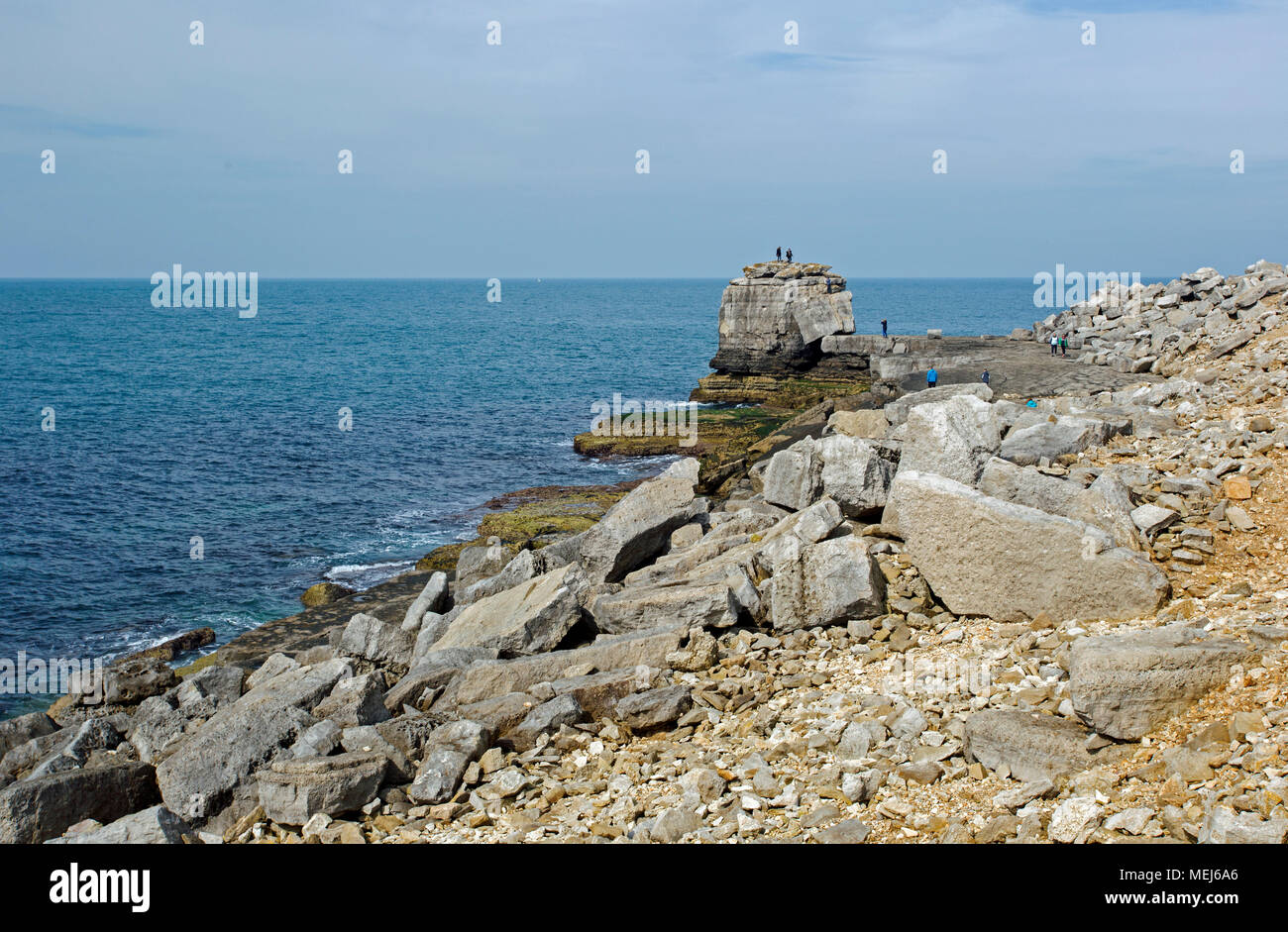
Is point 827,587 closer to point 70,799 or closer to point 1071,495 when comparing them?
point 1071,495

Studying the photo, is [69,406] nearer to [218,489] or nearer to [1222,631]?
[218,489]

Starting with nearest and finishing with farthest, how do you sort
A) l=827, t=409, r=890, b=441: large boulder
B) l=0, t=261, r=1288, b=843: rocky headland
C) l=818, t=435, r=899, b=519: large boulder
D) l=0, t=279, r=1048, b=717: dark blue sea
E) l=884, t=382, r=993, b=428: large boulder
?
l=0, t=261, r=1288, b=843: rocky headland < l=818, t=435, r=899, b=519: large boulder < l=884, t=382, r=993, b=428: large boulder < l=827, t=409, r=890, b=441: large boulder < l=0, t=279, r=1048, b=717: dark blue sea

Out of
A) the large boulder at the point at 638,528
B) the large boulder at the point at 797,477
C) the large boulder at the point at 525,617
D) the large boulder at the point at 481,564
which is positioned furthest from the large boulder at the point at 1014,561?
the large boulder at the point at 481,564

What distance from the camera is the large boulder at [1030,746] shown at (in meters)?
7.38

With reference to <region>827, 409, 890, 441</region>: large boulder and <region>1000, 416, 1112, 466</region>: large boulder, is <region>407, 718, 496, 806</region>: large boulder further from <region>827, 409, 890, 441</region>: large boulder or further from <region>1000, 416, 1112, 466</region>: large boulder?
<region>827, 409, 890, 441</region>: large boulder

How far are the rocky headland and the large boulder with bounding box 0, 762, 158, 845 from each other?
0.10ft

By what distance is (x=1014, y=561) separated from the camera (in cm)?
993

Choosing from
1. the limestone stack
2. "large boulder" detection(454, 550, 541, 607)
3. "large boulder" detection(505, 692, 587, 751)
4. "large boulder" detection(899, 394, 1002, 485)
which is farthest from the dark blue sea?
"large boulder" detection(899, 394, 1002, 485)

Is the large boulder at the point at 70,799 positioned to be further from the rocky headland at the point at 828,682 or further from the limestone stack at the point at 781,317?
the limestone stack at the point at 781,317

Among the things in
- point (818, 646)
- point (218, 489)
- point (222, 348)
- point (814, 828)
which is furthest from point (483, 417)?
point (222, 348)

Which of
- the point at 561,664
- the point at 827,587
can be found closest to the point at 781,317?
→ the point at 827,587

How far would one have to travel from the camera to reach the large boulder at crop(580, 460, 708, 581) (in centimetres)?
1469

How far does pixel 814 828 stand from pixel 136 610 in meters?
21.6

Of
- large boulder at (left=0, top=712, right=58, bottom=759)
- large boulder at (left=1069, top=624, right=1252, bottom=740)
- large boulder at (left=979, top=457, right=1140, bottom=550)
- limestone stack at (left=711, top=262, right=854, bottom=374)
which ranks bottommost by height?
large boulder at (left=0, top=712, right=58, bottom=759)
